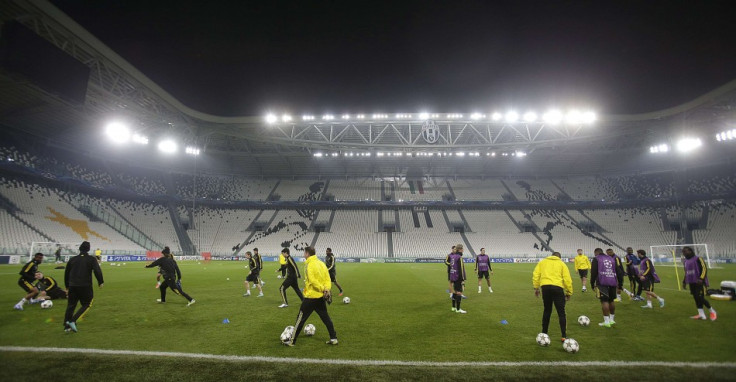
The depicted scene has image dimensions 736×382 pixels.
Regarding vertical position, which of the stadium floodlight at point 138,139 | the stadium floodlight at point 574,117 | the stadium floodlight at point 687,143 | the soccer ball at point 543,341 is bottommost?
the soccer ball at point 543,341

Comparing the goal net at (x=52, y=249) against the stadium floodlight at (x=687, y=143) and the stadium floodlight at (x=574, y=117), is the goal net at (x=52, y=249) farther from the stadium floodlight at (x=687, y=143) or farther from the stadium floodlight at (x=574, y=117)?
the stadium floodlight at (x=687, y=143)

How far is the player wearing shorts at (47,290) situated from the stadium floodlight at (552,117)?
1434 inches

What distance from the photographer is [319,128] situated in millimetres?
38906

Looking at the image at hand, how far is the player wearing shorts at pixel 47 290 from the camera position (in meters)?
10.9

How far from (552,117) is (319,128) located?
24811 mm

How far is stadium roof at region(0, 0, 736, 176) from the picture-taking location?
909 inches

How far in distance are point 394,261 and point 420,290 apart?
2890 cm

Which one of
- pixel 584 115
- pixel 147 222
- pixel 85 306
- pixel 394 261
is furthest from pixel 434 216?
pixel 85 306

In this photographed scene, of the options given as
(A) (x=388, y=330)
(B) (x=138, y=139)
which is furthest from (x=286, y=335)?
(B) (x=138, y=139)

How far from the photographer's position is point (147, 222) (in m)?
44.8

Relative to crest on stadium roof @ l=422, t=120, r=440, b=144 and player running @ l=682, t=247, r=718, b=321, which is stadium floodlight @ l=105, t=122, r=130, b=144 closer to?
crest on stadium roof @ l=422, t=120, r=440, b=144

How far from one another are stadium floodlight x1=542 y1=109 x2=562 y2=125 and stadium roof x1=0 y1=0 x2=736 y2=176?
1.75ft

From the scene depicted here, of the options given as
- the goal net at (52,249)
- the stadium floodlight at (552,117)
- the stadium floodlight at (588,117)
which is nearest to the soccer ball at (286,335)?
the stadium floodlight at (552,117)

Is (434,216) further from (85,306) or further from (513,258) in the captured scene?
(85,306)
